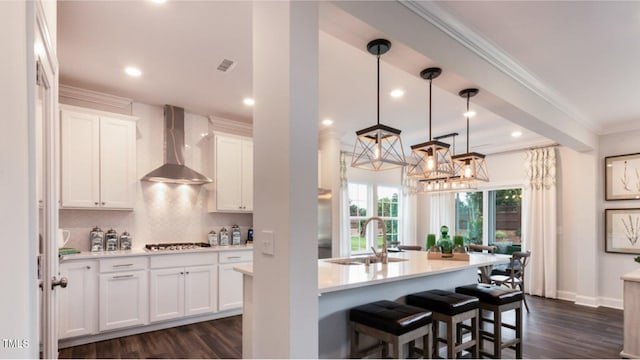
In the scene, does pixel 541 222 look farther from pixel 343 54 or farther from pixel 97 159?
pixel 97 159

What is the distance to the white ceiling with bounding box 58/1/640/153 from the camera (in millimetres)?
2320

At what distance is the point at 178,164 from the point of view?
14.9ft

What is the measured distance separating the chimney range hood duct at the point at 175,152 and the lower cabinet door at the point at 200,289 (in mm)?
1144

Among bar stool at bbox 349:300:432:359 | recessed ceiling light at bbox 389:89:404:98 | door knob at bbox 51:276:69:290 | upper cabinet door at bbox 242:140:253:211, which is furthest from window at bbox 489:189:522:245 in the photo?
door knob at bbox 51:276:69:290

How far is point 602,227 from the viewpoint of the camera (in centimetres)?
531

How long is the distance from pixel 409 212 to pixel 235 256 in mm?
4685

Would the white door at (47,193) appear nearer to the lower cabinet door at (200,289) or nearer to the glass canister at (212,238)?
the lower cabinet door at (200,289)

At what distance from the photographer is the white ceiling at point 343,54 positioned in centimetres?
232

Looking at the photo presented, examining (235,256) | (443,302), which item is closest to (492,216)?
(443,302)

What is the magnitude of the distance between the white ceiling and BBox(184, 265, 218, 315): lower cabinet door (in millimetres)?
2144

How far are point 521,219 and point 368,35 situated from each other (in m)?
5.69

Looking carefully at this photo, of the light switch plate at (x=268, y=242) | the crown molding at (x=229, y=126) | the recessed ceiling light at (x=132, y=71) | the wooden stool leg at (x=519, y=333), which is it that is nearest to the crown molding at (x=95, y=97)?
the recessed ceiling light at (x=132, y=71)

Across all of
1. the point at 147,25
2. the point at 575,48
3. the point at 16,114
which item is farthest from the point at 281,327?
the point at 575,48

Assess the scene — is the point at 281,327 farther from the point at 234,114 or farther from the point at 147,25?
the point at 234,114
